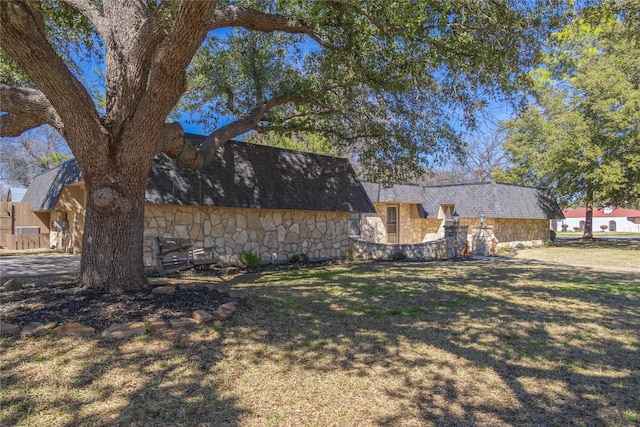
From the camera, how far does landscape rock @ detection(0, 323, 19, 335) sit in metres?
4.18

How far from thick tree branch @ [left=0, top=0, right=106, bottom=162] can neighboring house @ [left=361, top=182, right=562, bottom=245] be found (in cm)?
1666

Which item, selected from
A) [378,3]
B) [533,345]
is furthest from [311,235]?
[533,345]

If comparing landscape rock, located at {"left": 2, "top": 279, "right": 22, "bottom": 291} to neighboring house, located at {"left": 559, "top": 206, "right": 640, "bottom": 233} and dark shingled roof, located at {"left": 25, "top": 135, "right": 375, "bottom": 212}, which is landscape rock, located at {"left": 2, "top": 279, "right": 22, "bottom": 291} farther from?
neighboring house, located at {"left": 559, "top": 206, "right": 640, "bottom": 233}

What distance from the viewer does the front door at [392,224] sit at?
22.5 metres

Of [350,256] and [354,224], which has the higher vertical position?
[354,224]

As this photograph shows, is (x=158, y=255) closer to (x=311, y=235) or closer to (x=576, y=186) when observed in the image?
(x=311, y=235)

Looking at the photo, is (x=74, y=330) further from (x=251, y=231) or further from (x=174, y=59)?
(x=251, y=231)

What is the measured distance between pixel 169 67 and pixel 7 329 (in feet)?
11.7

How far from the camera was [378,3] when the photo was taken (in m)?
6.26

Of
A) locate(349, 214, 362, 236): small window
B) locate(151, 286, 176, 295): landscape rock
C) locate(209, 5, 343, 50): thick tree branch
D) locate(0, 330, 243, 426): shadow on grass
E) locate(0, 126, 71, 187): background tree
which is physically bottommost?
locate(0, 330, 243, 426): shadow on grass

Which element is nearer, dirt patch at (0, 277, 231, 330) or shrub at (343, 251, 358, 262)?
dirt patch at (0, 277, 231, 330)

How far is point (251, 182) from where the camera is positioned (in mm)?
12172

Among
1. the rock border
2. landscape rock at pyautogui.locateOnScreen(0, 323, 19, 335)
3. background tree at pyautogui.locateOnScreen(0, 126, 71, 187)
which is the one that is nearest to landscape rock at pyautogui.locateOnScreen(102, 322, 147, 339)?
the rock border

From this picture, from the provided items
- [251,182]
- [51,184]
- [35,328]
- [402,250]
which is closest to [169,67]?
[35,328]
